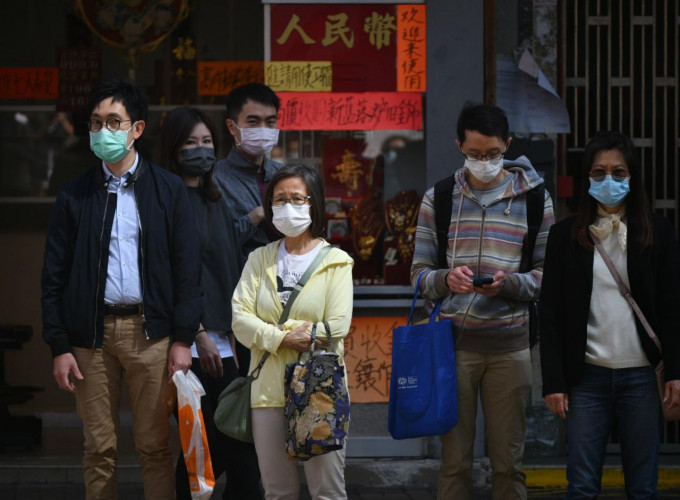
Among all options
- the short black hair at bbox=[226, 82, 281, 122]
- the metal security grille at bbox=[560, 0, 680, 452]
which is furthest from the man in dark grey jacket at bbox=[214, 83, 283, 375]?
the metal security grille at bbox=[560, 0, 680, 452]

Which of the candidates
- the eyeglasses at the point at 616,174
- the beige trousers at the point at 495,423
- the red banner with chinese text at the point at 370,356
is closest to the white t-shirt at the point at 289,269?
the beige trousers at the point at 495,423

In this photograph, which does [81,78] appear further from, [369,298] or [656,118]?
[656,118]

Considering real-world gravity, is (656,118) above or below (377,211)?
above

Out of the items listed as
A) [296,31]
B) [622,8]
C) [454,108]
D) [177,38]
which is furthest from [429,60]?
[177,38]

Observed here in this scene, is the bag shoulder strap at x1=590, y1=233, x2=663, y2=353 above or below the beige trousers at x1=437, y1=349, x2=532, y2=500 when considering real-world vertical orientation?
above

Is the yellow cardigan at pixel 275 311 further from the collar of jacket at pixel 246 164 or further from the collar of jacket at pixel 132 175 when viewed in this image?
the collar of jacket at pixel 246 164

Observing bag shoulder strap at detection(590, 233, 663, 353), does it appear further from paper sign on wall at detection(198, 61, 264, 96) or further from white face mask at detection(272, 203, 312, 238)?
paper sign on wall at detection(198, 61, 264, 96)

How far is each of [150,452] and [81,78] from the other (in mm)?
4824

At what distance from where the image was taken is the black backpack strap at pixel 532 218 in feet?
18.5

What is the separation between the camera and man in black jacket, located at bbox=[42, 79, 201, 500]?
536 cm

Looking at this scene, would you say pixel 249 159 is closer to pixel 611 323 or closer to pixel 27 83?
pixel 611 323

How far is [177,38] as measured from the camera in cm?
953

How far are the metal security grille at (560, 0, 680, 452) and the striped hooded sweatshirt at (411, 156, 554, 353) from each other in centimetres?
281

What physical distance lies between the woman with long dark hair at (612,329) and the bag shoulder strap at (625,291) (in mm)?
16
